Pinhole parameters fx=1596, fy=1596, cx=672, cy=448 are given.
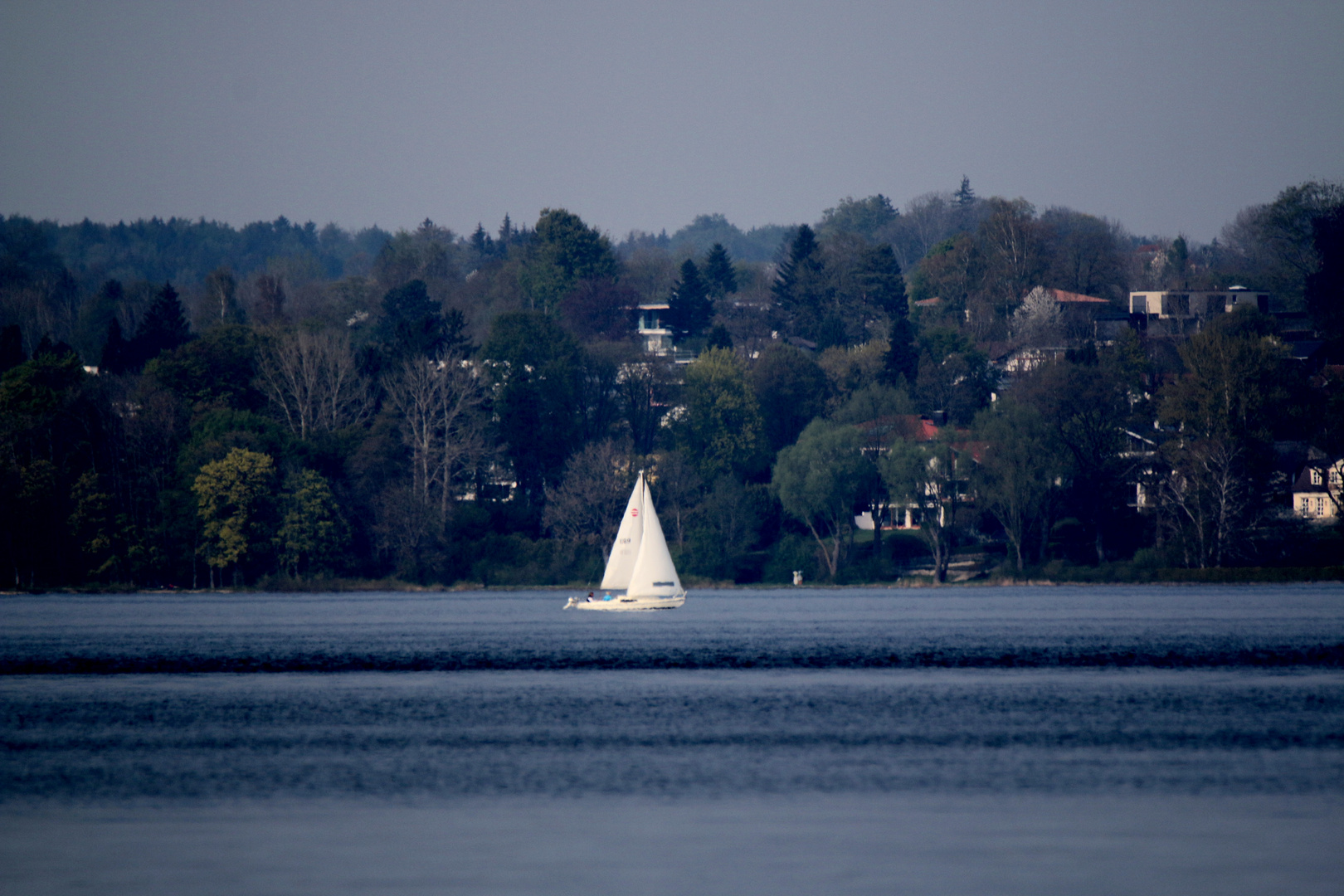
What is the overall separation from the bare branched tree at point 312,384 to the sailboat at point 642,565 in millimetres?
31851

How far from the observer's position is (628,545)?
3391 inches

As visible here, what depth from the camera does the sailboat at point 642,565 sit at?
84438 millimetres

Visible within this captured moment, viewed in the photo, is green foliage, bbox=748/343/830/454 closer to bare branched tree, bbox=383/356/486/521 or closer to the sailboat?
bare branched tree, bbox=383/356/486/521

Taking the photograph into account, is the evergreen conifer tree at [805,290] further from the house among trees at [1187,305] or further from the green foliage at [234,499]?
the green foliage at [234,499]

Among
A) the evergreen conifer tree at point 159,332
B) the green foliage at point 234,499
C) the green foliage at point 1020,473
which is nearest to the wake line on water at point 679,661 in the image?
the green foliage at point 234,499

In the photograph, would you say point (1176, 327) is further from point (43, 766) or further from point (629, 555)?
point (43, 766)

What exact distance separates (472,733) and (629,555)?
47.6m

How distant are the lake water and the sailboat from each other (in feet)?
38.8

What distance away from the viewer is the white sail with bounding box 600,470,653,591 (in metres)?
85.3

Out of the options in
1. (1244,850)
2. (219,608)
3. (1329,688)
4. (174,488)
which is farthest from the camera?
(174,488)

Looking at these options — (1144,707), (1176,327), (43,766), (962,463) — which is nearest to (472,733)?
(43,766)

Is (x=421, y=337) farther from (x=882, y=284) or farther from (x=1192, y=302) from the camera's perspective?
(x=1192, y=302)

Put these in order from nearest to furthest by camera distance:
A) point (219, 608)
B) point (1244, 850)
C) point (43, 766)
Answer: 1. point (1244, 850)
2. point (43, 766)
3. point (219, 608)

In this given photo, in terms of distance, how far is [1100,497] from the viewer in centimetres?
10375
